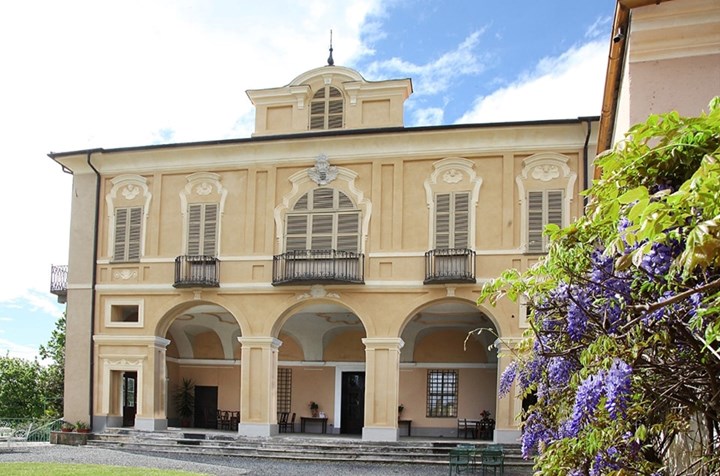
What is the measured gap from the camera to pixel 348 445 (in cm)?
1883

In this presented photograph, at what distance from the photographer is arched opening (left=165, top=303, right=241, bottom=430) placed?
24344 millimetres

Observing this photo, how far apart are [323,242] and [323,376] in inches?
229

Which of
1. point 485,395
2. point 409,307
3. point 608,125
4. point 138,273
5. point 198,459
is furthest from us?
point 485,395

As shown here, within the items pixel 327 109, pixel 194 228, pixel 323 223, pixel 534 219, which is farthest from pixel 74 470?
pixel 534 219

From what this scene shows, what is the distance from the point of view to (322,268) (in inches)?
779

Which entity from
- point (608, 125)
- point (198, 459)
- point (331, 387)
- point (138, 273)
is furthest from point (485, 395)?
point (608, 125)

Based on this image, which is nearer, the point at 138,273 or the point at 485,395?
the point at 138,273

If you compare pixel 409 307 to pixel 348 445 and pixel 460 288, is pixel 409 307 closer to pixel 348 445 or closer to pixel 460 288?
pixel 460 288

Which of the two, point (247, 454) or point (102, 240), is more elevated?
point (102, 240)

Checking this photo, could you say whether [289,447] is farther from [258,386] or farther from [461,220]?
[461,220]

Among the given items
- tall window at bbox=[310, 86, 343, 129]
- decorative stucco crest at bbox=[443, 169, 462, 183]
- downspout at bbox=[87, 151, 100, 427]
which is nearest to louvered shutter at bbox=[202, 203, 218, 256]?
downspout at bbox=[87, 151, 100, 427]

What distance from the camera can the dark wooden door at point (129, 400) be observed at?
902 inches

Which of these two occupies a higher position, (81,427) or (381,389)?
(381,389)

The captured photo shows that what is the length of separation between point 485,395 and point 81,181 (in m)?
12.6
